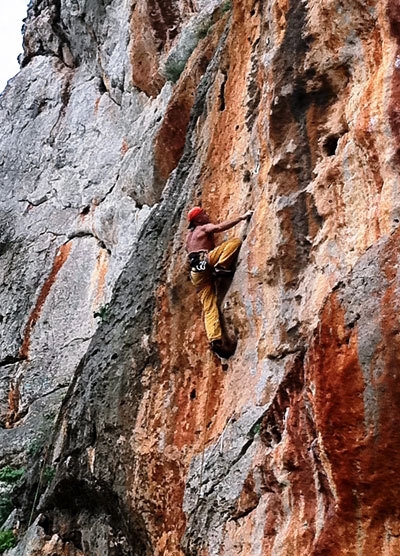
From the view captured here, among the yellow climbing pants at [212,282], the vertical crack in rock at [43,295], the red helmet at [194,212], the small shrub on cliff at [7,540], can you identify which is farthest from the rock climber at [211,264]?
the vertical crack in rock at [43,295]

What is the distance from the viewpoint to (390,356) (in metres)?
4.45

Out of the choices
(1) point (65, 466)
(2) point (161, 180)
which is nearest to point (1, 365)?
(2) point (161, 180)

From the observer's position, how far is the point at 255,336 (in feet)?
22.0

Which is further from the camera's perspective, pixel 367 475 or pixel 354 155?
pixel 354 155

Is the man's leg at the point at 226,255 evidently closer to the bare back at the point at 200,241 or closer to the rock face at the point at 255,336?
the rock face at the point at 255,336

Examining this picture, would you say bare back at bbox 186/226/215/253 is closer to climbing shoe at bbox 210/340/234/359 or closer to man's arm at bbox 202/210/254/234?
man's arm at bbox 202/210/254/234

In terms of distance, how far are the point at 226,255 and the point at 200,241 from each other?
0.50 meters

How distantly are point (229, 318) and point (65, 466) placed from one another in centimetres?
326

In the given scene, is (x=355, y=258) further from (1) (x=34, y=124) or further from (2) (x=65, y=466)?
(1) (x=34, y=124)

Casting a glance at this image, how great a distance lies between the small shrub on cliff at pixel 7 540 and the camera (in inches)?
383

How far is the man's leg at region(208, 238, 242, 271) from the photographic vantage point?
729 cm

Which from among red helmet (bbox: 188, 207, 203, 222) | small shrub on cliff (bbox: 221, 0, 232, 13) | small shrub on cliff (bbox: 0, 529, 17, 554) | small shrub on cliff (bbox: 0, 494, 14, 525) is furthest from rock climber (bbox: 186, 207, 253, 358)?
small shrub on cliff (bbox: 0, 494, 14, 525)

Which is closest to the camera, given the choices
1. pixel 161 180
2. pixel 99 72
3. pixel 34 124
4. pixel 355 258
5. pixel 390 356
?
pixel 390 356

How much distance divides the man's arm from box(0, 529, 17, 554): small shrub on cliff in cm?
531
